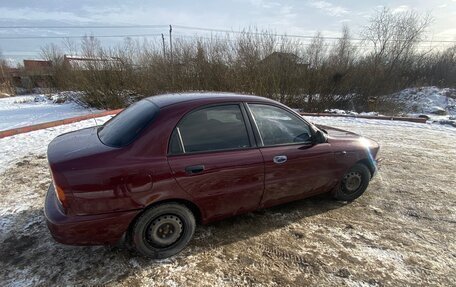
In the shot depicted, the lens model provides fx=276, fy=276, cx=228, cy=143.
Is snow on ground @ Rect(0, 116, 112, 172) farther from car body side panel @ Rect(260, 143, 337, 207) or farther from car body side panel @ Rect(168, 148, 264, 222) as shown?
car body side panel @ Rect(260, 143, 337, 207)

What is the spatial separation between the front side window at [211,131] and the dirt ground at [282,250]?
3.63 feet

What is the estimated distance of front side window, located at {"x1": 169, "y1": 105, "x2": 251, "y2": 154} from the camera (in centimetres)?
273

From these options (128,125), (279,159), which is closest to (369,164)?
(279,159)

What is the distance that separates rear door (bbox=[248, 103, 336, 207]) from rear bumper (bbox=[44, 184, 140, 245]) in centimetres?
153

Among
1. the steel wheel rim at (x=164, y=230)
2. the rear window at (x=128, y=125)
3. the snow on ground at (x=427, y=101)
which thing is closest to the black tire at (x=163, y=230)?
the steel wheel rim at (x=164, y=230)

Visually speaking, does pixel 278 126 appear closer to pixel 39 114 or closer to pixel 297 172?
pixel 297 172

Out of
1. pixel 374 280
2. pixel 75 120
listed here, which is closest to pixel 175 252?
pixel 374 280

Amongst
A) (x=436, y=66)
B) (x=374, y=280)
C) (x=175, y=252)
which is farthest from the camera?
(x=436, y=66)

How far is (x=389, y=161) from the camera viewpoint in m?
5.86

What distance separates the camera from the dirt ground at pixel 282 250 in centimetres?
259

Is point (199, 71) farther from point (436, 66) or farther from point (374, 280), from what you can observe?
point (436, 66)

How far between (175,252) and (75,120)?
25.6 feet

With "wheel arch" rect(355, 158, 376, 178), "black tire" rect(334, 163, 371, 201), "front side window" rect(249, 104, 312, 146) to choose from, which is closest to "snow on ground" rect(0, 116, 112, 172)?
"front side window" rect(249, 104, 312, 146)

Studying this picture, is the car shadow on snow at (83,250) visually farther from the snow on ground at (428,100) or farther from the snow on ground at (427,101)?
the snow on ground at (428,100)
